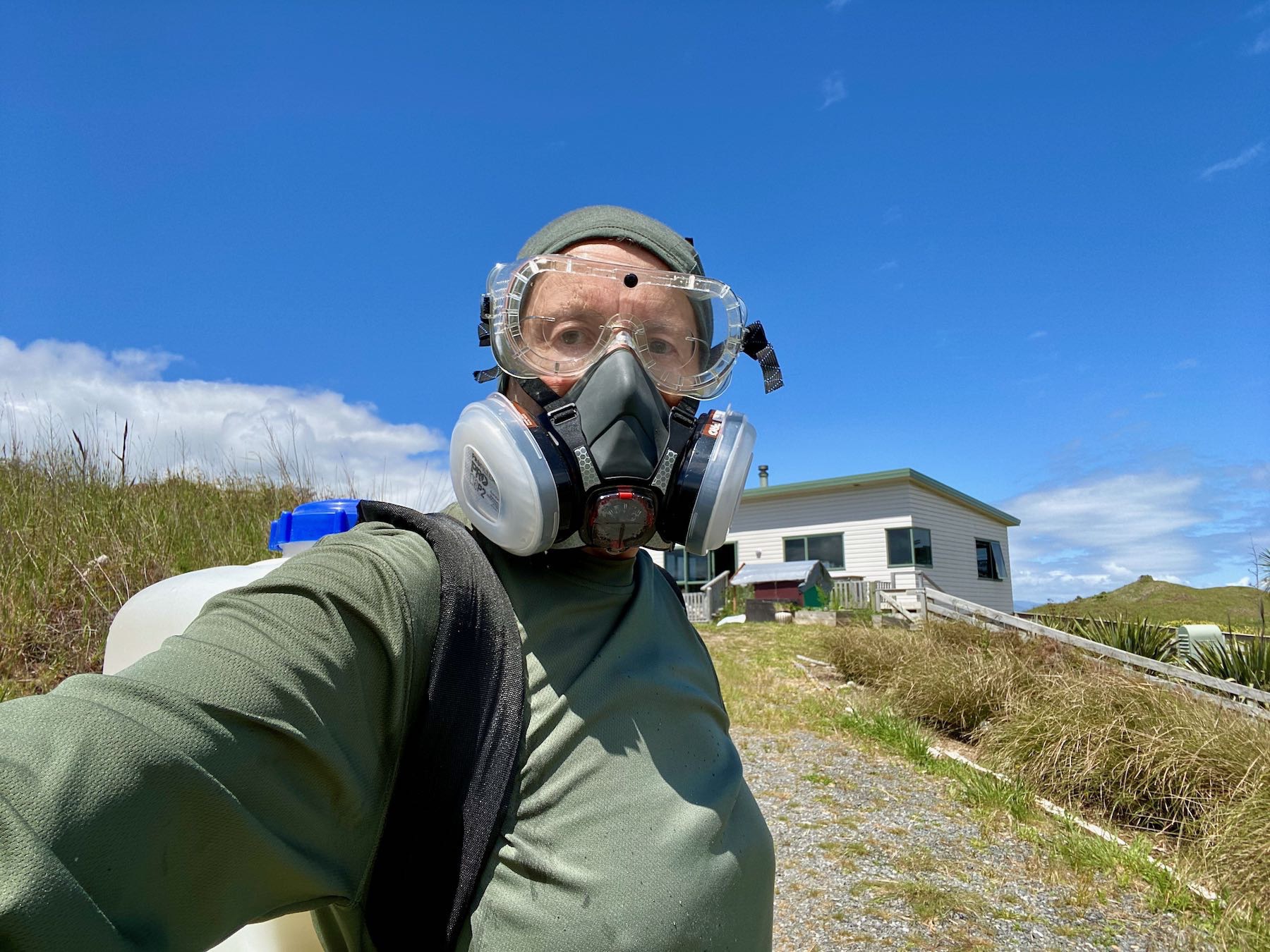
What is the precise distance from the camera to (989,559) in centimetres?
2556

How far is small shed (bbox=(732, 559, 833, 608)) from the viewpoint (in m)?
18.8

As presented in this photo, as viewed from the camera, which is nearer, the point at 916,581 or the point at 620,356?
the point at 620,356

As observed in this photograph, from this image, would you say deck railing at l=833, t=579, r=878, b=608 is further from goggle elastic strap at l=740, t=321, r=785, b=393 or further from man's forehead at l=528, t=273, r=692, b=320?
man's forehead at l=528, t=273, r=692, b=320

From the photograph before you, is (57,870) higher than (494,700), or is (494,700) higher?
Answer: (494,700)

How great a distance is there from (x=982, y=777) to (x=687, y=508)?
18.6 ft

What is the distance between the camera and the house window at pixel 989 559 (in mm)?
25000

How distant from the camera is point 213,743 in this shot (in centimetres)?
77

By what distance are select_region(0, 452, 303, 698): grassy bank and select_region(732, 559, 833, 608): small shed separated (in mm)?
14678

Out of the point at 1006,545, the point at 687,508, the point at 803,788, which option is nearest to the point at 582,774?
the point at 687,508

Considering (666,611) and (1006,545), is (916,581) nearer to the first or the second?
(1006,545)

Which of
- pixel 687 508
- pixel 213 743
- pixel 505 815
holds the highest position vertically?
pixel 687 508

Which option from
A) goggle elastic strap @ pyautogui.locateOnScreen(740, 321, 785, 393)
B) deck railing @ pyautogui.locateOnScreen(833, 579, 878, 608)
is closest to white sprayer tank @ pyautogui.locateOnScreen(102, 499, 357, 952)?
goggle elastic strap @ pyautogui.locateOnScreen(740, 321, 785, 393)

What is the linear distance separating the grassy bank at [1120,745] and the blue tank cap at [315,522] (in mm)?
4981

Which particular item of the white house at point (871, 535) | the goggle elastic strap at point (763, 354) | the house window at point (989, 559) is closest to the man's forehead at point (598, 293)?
the goggle elastic strap at point (763, 354)
